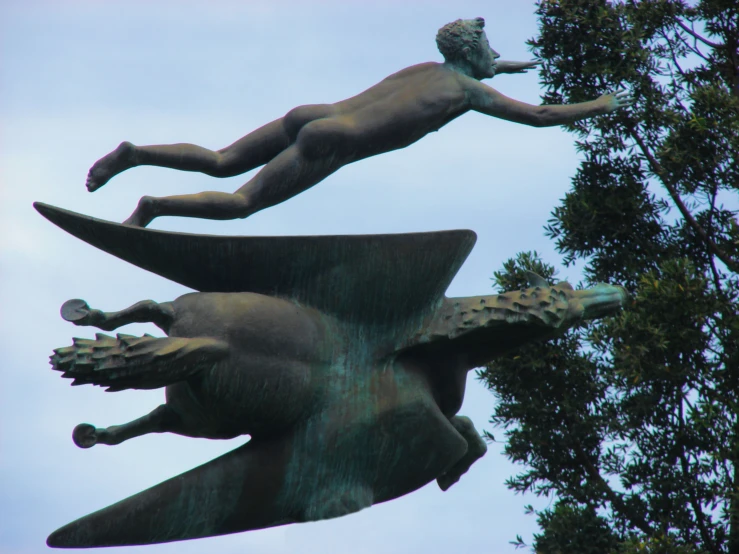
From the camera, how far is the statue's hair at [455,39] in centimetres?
592

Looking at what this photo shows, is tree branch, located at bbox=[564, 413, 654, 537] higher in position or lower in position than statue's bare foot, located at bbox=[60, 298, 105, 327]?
higher

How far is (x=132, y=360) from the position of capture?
4.91 m

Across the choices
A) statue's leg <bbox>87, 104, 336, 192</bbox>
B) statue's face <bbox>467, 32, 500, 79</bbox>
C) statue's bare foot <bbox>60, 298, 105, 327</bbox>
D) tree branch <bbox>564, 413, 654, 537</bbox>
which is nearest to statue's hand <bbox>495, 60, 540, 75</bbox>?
statue's face <bbox>467, 32, 500, 79</bbox>

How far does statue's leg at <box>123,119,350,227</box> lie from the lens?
5.64m

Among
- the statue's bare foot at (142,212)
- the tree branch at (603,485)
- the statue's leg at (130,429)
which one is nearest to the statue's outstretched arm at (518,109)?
the statue's bare foot at (142,212)

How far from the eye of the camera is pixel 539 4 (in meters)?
12.1

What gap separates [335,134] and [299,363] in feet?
3.40

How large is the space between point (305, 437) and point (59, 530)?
1010 millimetres

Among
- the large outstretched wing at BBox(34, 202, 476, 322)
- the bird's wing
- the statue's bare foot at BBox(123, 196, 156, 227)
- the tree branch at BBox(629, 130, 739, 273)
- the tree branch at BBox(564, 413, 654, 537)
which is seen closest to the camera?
the bird's wing

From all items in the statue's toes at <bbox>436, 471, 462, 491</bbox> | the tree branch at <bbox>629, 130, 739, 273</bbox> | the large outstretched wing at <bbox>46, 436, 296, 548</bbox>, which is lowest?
the large outstretched wing at <bbox>46, 436, 296, 548</bbox>

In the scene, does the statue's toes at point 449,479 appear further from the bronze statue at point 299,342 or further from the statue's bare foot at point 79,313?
the statue's bare foot at point 79,313

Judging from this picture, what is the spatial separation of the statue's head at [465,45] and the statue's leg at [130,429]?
1.96m

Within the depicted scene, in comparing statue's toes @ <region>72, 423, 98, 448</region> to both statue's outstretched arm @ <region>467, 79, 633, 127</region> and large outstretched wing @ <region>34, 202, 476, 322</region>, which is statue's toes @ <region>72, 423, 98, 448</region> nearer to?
large outstretched wing @ <region>34, 202, 476, 322</region>

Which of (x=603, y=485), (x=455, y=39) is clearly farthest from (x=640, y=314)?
(x=455, y=39)
